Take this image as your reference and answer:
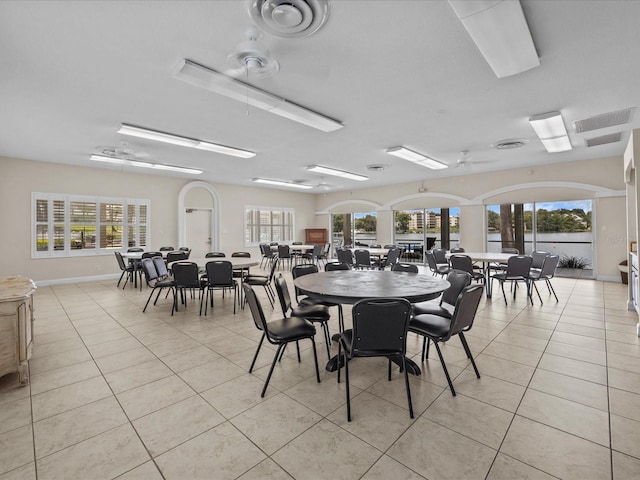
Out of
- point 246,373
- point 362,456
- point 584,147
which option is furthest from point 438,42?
point 584,147

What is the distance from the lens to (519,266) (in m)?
5.05

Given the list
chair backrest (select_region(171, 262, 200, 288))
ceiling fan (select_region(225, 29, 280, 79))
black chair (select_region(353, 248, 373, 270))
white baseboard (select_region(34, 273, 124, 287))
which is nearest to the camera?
ceiling fan (select_region(225, 29, 280, 79))

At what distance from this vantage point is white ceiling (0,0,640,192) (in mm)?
2371

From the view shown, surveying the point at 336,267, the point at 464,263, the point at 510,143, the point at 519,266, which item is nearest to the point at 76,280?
the point at 336,267

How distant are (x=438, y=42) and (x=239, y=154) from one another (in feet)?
15.1

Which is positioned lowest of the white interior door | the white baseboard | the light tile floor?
the light tile floor


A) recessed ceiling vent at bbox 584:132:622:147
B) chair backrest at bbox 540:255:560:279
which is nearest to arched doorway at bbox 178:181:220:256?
chair backrest at bbox 540:255:560:279

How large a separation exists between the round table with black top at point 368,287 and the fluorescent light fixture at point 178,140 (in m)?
3.77

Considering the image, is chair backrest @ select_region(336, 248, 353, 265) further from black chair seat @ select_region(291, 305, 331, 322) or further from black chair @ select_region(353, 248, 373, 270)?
black chair seat @ select_region(291, 305, 331, 322)

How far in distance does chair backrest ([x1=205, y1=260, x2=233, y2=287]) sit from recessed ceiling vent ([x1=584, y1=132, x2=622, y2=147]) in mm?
6838

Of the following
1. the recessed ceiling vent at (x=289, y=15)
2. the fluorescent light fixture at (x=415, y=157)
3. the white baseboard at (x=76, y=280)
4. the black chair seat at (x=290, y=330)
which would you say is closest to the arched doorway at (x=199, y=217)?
the white baseboard at (x=76, y=280)

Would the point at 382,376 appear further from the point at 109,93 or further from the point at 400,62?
the point at 109,93

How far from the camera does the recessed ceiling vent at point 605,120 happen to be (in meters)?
4.34

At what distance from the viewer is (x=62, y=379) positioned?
8.64ft
